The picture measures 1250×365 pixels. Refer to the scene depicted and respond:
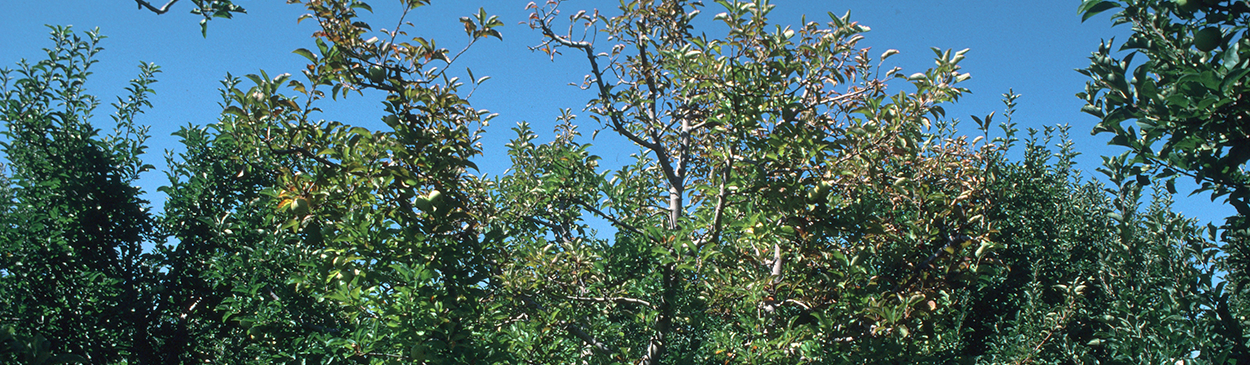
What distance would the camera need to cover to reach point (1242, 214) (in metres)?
3.11

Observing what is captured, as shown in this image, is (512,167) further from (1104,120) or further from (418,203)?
(1104,120)

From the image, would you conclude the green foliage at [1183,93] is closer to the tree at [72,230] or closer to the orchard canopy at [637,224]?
the orchard canopy at [637,224]

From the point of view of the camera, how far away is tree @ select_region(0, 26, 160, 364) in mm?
6398

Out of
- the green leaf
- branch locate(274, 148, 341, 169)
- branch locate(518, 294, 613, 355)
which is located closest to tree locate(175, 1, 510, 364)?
branch locate(274, 148, 341, 169)

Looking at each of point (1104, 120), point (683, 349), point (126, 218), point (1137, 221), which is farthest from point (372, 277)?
point (126, 218)

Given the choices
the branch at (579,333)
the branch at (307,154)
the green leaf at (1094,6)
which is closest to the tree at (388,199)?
the branch at (307,154)

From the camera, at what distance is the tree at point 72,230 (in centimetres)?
640

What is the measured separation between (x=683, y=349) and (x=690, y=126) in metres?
1.91

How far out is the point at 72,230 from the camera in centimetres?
686

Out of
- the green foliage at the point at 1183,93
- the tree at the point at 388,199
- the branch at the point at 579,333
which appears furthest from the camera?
the branch at the point at 579,333

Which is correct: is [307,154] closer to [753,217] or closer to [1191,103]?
[753,217]

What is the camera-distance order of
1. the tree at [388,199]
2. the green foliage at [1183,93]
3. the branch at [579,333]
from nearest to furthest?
1. the green foliage at [1183,93]
2. the tree at [388,199]
3. the branch at [579,333]

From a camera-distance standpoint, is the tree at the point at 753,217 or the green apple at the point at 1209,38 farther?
the tree at the point at 753,217

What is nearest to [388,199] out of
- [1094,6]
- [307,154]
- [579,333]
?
[307,154]
